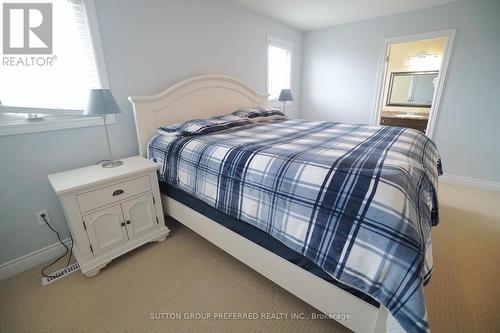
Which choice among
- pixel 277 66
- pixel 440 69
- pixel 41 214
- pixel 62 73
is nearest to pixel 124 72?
pixel 62 73

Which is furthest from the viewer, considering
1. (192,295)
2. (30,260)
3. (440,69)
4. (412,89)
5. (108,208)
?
(412,89)

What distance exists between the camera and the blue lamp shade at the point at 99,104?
148 cm

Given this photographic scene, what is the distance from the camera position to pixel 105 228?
1.55 metres

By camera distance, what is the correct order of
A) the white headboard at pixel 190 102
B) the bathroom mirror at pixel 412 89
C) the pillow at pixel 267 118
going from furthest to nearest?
the bathroom mirror at pixel 412 89, the pillow at pixel 267 118, the white headboard at pixel 190 102

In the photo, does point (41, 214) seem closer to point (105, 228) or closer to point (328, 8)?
point (105, 228)

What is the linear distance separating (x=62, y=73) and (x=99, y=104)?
46cm

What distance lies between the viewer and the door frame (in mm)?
2766

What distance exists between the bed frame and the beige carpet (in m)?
0.19

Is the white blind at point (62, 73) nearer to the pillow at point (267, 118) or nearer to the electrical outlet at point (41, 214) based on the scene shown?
the electrical outlet at point (41, 214)

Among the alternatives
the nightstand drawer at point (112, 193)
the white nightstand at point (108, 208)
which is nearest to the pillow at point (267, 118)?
the white nightstand at point (108, 208)

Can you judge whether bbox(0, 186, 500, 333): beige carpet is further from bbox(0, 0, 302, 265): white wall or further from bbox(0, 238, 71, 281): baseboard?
bbox(0, 0, 302, 265): white wall

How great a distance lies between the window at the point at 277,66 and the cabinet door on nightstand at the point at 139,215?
99.8 inches

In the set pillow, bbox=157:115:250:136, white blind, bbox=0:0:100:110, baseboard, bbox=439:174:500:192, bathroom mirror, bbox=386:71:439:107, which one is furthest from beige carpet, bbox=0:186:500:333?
bathroom mirror, bbox=386:71:439:107

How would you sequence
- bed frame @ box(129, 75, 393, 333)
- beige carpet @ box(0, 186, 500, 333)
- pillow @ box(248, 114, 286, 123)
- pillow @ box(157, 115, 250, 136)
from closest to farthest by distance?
bed frame @ box(129, 75, 393, 333) → beige carpet @ box(0, 186, 500, 333) → pillow @ box(157, 115, 250, 136) → pillow @ box(248, 114, 286, 123)
